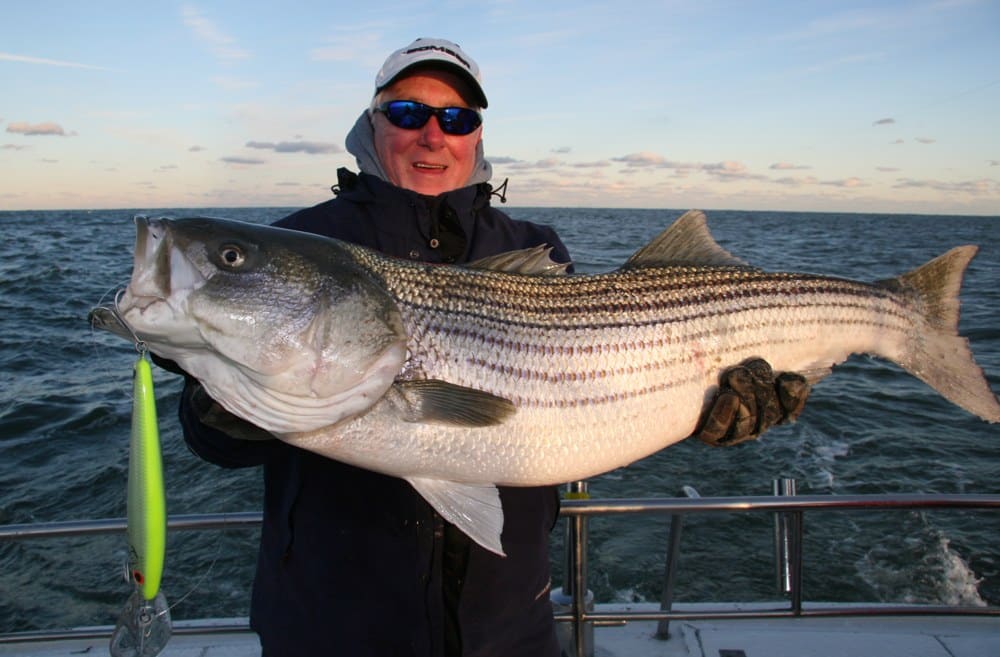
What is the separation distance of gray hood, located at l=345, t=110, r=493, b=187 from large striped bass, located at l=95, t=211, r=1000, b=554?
0.75 metres

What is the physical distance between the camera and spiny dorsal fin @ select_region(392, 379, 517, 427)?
9.21 feet

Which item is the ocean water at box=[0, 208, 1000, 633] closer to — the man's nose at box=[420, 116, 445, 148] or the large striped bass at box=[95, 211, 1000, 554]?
the large striped bass at box=[95, 211, 1000, 554]

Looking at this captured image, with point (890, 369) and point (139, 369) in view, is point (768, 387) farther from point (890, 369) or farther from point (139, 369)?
point (890, 369)

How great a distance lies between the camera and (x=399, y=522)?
9.56 feet

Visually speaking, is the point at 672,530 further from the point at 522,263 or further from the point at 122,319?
the point at 122,319

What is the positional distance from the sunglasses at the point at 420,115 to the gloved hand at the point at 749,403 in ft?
6.29

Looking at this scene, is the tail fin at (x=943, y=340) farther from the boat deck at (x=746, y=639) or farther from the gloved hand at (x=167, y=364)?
the gloved hand at (x=167, y=364)

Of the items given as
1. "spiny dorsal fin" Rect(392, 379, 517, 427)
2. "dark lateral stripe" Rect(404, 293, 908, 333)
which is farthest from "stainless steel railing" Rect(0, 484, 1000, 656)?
"spiny dorsal fin" Rect(392, 379, 517, 427)

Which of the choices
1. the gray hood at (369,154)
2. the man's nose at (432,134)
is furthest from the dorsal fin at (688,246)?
the man's nose at (432,134)

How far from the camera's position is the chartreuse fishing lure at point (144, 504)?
2605 millimetres

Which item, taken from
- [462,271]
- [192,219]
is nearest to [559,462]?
[462,271]

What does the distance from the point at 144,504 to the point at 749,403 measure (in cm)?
273

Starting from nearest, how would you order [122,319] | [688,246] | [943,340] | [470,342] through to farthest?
[122,319], [470,342], [688,246], [943,340]

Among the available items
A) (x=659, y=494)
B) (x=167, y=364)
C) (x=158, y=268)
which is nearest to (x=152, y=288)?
(x=158, y=268)
